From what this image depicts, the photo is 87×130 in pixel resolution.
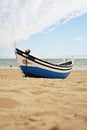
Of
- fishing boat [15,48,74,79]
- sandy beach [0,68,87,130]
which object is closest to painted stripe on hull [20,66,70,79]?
fishing boat [15,48,74,79]

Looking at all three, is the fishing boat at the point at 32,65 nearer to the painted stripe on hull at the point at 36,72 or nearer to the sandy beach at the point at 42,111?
the painted stripe on hull at the point at 36,72

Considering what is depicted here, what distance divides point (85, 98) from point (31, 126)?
2230 mm

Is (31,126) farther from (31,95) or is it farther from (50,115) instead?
(31,95)

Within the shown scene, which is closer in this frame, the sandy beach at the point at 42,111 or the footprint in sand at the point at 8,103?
the sandy beach at the point at 42,111

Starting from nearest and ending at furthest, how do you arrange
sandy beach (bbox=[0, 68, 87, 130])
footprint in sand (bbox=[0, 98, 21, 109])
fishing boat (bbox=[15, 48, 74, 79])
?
1. sandy beach (bbox=[0, 68, 87, 130])
2. footprint in sand (bbox=[0, 98, 21, 109])
3. fishing boat (bbox=[15, 48, 74, 79])

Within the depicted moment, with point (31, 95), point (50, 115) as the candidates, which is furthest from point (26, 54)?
point (50, 115)

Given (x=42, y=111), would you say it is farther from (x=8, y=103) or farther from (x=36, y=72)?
(x=36, y=72)

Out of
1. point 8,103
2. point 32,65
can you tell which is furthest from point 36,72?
point 8,103

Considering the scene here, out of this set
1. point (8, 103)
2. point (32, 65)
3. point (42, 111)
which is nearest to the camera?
point (42, 111)

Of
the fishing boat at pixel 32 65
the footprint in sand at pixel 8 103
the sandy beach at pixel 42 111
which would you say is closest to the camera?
the sandy beach at pixel 42 111

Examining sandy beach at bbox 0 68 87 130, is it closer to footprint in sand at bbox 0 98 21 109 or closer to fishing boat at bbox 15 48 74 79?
footprint in sand at bbox 0 98 21 109

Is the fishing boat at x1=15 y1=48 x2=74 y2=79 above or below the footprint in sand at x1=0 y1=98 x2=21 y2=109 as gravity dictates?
below

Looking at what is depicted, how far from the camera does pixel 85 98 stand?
207 inches

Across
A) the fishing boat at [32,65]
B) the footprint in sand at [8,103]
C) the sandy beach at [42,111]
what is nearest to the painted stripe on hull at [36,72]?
the fishing boat at [32,65]
